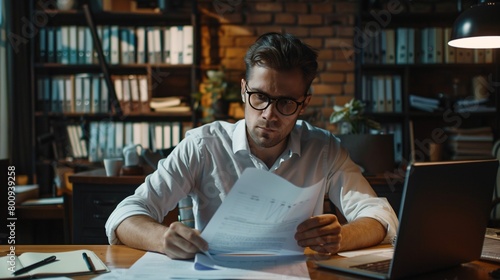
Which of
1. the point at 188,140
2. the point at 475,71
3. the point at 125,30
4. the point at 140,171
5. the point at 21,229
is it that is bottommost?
the point at 21,229

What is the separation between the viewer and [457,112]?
412 centimetres

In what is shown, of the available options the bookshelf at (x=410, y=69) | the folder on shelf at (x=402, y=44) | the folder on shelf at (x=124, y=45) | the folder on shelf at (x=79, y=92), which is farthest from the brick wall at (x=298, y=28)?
the folder on shelf at (x=79, y=92)

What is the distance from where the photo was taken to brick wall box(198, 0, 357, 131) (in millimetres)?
4207

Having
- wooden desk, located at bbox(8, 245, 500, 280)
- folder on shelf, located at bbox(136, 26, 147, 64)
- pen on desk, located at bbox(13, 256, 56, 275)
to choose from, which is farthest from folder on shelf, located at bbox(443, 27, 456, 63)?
pen on desk, located at bbox(13, 256, 56, 275)

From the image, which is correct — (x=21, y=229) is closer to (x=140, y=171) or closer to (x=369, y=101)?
(x=140, y=171)

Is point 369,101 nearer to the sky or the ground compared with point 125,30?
nearer to the ground

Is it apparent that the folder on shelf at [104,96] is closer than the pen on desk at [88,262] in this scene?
No

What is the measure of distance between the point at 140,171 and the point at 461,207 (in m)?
1.87

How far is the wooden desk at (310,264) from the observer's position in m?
1.14

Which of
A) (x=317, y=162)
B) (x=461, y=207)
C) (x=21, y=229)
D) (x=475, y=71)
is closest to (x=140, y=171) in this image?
(x=21, y=229)

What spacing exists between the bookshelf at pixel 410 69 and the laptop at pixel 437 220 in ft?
9.53

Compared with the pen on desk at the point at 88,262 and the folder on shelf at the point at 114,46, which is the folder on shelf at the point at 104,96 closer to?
the folder on shelf at the point at 114,46

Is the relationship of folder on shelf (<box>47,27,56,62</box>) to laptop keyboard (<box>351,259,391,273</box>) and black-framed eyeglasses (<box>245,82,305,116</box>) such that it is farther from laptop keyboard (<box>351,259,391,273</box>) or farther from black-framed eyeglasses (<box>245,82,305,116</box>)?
laptop keyboard (<box>351,259,391,273</box>)

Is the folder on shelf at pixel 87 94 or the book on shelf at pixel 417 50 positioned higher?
the book on shelf at pixel 417 50
